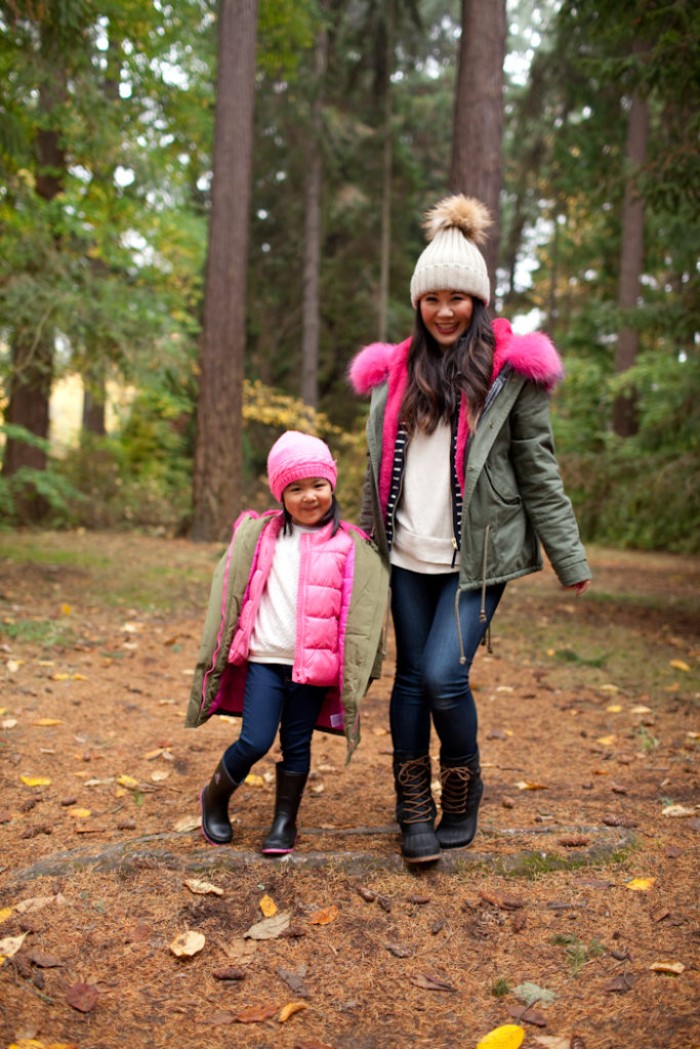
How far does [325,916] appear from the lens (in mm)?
2984

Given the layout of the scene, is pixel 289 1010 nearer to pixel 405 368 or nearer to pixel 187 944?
pixel 187 944

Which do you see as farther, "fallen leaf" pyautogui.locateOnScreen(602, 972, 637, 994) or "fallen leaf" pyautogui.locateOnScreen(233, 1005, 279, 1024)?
"fallen leaf" pyautogui.locateOnScreen(602, 972, 637, 994)

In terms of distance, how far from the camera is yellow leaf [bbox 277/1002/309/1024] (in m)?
2.50

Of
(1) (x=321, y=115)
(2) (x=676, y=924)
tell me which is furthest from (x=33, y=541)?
(1) (x=321, y=115)

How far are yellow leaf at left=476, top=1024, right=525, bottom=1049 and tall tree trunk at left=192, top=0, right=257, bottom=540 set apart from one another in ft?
33.0

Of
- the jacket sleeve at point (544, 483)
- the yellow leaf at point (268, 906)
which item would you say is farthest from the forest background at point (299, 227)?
the yellow leaf at point (268, 906)

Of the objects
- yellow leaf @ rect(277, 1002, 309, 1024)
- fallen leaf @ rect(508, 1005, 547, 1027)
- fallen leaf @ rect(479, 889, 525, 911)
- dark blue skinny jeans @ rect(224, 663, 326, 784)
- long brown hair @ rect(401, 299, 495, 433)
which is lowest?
yellow leaf @ rect(277, 1002, 309, 1024)

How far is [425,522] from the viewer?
328 centimetres

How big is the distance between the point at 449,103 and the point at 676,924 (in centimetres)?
2337

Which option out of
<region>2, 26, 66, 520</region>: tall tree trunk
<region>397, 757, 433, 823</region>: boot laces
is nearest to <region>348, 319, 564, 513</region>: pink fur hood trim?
<region>397, 757, 433, 823</region>: boot laces

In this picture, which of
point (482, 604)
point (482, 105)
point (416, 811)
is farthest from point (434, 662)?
point (482, 105)

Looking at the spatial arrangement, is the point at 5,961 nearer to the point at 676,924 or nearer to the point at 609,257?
the point at 676,924

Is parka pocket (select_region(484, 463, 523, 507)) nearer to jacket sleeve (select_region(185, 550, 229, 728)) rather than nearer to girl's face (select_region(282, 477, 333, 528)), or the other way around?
girl's face (select_region(282, 477, 333, 528))

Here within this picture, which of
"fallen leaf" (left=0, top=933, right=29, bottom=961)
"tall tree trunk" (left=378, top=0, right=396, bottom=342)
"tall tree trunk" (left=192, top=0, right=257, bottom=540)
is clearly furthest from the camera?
"tall tree trunk" (left=378, top=0, right=396, bottom=342)
